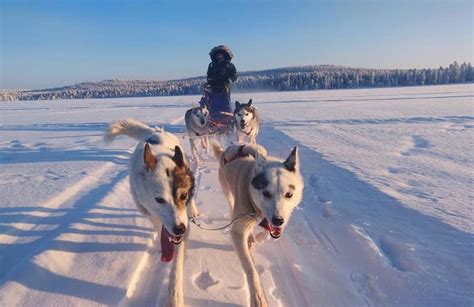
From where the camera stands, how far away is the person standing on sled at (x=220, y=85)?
376 inches

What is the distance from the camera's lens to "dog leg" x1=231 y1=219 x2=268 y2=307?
2.80m

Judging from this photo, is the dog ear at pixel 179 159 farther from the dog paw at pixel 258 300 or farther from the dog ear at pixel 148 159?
the dog paw at pixel 258 300

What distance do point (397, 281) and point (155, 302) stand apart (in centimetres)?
205

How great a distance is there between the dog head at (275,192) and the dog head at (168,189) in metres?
0.63

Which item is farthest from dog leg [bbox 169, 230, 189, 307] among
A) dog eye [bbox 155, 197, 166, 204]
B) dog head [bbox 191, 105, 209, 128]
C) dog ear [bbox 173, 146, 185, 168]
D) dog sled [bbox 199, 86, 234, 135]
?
dog sled [bbox 199, 86, 234, 135]

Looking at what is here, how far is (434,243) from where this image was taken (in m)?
3.51

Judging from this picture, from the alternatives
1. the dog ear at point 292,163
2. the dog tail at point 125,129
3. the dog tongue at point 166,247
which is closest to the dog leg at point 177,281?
the dog tongue at point 166,247

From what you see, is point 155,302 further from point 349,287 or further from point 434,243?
point 434,243

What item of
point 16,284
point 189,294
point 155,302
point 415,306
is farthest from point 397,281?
point 16,284

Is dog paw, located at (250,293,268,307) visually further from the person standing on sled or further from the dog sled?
the person standing on sled

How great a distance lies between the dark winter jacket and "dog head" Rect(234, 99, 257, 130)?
86cm

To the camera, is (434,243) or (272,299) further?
(434,243)

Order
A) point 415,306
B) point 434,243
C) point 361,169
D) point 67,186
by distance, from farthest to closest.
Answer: point 361,169 → point 67,186 → point 434,243 → point 415,306

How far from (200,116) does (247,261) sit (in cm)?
637
